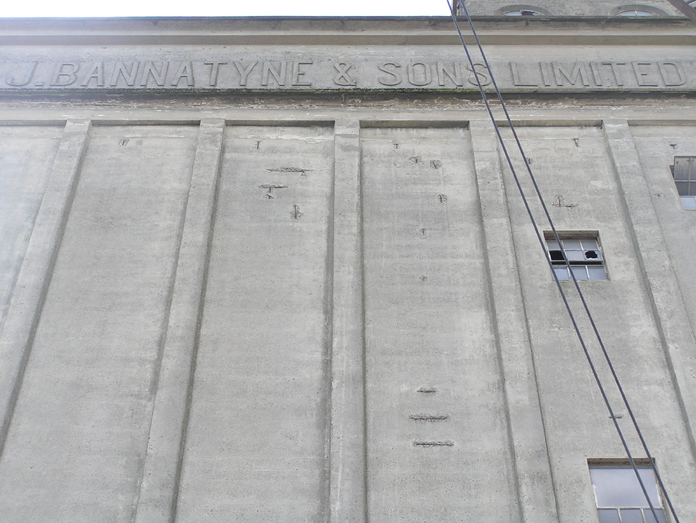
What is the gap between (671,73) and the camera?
16.2 meters

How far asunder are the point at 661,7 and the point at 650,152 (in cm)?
755

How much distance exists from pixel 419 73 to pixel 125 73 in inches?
230

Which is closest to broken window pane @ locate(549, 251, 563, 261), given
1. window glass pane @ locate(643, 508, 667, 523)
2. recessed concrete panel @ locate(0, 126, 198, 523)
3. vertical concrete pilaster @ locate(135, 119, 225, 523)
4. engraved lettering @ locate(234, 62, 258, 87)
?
window glass pane @ locate(643, 508, 667, 523)

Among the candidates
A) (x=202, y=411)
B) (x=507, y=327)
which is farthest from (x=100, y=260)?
(x=507, y=327)

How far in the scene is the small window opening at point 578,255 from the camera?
13.2 m

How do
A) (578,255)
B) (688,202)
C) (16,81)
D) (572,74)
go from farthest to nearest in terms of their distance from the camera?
1. (572,74)
2. (16,81)
3. (688,202)
4. (578,255)

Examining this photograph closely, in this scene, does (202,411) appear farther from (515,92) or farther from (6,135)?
(515,92)

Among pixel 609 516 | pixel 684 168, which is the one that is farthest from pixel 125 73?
pixel 609 516

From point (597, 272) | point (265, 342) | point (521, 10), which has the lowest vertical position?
point (265, 342)

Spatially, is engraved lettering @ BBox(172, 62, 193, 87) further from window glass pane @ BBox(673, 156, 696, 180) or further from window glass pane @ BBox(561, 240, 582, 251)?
window glass pane @ BBox(673, 156, 696, 180)

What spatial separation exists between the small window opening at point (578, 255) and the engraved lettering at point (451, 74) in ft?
13.5

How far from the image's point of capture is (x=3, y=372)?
11.8 m

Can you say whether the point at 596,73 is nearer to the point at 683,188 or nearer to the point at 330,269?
the point at 683,188

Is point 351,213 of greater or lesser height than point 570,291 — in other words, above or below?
above
